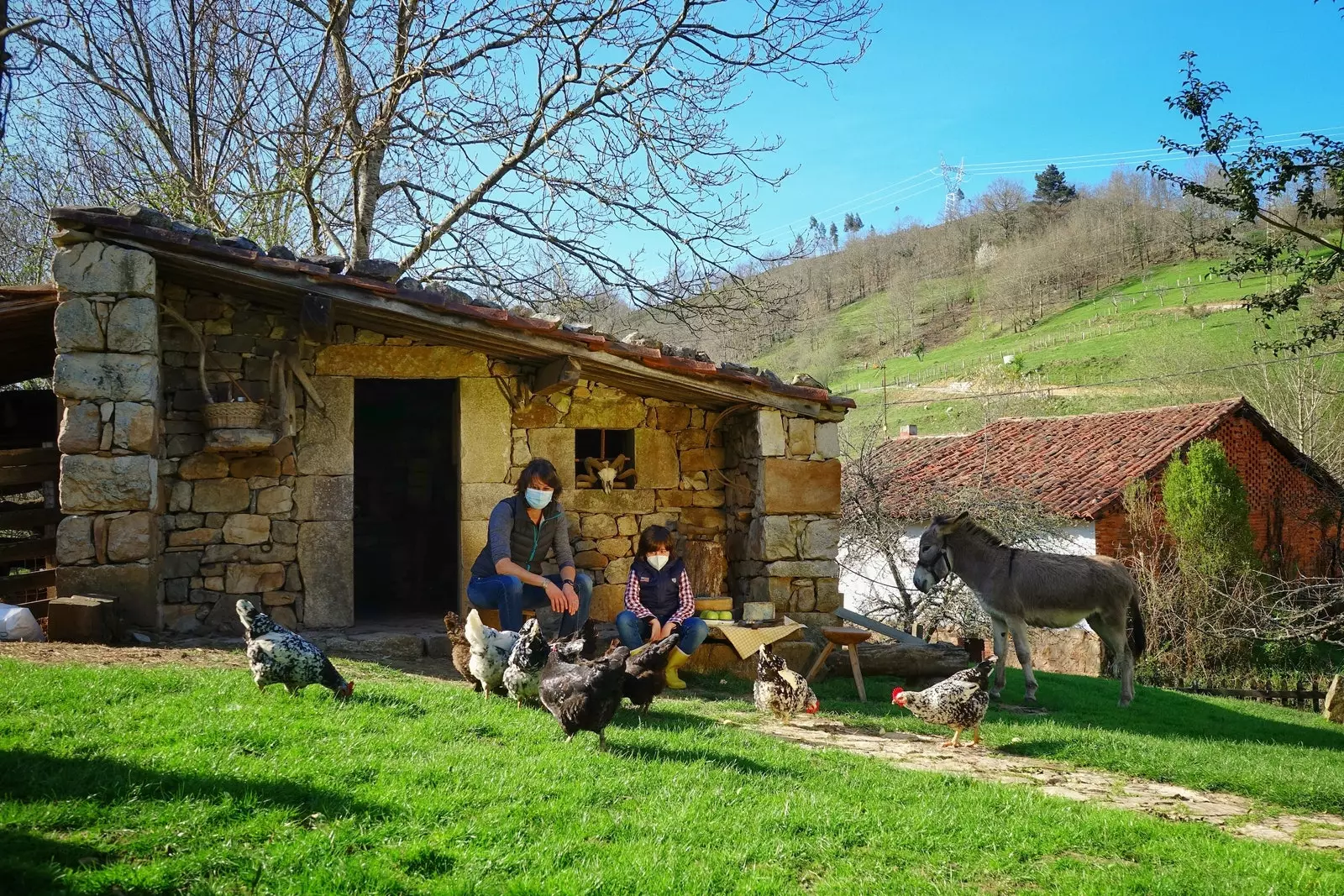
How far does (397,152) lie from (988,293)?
132 feet

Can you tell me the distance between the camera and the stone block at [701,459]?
9.67 meters

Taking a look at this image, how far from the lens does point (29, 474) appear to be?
8805 mm

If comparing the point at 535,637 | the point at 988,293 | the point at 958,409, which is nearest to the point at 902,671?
the point at 535,637

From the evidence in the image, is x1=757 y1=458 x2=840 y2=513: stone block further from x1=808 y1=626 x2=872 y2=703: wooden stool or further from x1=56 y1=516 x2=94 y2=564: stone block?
x1=56 y1=516 x2=94 y2=564: stone block

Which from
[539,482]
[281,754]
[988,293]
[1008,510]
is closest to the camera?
[281,754]

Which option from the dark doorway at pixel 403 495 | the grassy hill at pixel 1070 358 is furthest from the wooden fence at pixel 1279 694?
the grassy hill at pixel 1070 358

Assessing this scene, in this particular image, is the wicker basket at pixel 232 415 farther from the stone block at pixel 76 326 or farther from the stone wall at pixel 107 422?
the stone block at pixel 76 326

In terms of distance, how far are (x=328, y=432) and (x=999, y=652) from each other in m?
6.49

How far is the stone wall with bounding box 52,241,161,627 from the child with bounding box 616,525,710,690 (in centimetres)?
382

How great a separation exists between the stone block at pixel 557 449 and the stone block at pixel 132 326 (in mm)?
3304

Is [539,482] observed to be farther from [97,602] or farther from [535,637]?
[97,602]

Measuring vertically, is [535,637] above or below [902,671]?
→ above

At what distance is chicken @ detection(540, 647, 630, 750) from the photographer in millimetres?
4863

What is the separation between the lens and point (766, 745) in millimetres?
5543
